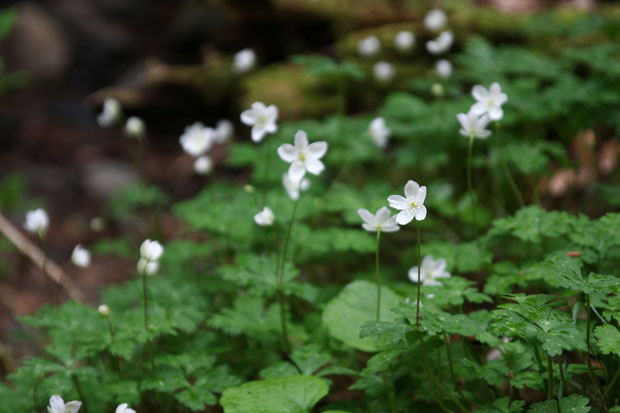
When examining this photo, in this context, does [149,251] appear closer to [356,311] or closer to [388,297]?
[356,311]

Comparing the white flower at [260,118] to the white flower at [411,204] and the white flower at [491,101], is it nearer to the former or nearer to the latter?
the white flower at [411,204]

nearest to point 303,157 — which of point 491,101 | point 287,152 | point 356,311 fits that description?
point 287,152

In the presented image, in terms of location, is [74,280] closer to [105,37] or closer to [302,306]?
[302,306]

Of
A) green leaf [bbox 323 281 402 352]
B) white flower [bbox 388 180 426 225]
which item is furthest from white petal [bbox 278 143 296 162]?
green leaf [bbox 323 281 402 352]

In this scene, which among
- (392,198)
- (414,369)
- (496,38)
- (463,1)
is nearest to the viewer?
(392,198)

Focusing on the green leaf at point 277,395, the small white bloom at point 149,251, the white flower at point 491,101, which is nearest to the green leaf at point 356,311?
the green leaf at point 277,395

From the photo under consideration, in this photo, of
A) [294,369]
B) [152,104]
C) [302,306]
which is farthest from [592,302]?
[152,104]
